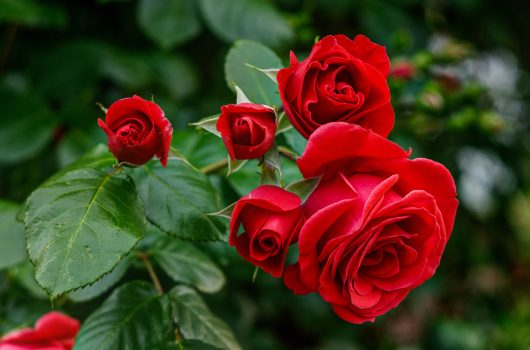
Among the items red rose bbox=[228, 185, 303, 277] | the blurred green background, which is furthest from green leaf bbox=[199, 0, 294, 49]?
red rose bbox=[228, 185, 303, 277]

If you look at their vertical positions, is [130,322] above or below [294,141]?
below

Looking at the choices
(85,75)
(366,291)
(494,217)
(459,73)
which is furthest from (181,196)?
(494,217)

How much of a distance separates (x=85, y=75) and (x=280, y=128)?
84 cm

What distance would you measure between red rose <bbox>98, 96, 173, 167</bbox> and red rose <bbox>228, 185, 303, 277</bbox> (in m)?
0.11

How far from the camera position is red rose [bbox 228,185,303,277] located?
0.64 m

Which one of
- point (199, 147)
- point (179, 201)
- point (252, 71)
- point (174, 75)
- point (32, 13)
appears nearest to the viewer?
point (179, 201)

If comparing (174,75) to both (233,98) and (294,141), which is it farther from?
(294,141)

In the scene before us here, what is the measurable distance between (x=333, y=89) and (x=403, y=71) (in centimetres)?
76

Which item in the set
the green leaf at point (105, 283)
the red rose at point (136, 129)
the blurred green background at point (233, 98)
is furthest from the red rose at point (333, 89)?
the green leaf at point (105, 283)

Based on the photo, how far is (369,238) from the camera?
2.06 ft

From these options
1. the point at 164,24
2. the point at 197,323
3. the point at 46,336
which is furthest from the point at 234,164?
the point at 164,24

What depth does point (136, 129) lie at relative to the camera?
2.25 ft

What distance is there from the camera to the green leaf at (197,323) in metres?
0.83

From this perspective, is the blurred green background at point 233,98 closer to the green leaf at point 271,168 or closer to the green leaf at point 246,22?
the green leaf at point 246,22
